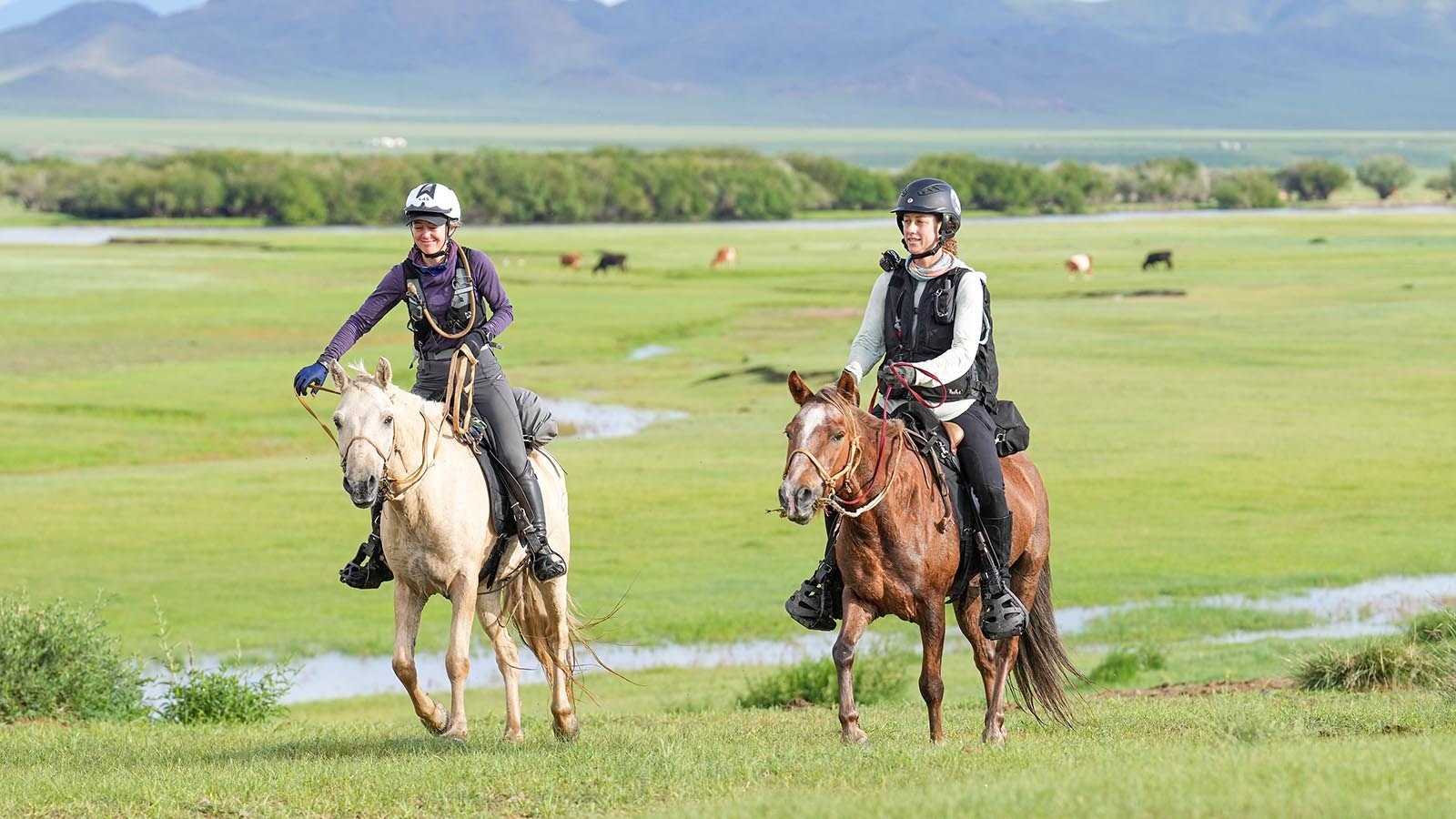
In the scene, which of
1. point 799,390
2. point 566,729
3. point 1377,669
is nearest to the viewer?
point 799,390

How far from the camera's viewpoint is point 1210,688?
17.5m

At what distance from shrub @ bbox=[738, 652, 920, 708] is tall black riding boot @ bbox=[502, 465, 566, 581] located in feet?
18.2

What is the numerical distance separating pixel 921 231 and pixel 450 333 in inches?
131

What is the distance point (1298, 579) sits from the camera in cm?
2595

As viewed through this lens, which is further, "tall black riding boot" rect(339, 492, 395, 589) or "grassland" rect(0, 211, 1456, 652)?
"grassland" rect(0, 211, 1456, 652)

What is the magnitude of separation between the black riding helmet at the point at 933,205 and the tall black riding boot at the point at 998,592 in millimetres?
1801

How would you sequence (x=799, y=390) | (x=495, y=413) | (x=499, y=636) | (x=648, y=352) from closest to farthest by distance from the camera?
(x=799, y=390) < (x=495, y=413) < (x=499, y=636) < (x=648, y=352)

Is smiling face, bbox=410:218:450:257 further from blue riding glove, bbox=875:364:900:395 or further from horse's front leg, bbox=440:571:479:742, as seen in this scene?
blue riding glove, bbox=875:364:900:395

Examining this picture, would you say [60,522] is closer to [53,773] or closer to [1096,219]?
[53,773]

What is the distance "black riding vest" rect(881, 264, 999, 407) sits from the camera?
1148cm

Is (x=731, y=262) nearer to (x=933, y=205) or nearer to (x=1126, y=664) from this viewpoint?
(x=1126, y=664)

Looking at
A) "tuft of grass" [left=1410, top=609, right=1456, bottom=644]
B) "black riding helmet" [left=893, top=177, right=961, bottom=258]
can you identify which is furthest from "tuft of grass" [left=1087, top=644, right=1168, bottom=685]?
"black riding helmet" [left=893, top=177, right=961, bottom=258]

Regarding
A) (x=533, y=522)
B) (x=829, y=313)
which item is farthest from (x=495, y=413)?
(x=829, y=313)

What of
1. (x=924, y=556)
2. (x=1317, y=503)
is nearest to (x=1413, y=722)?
(x=924, y=556)
